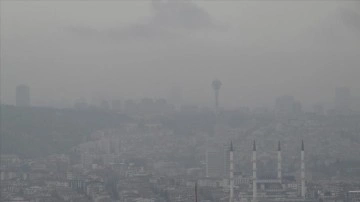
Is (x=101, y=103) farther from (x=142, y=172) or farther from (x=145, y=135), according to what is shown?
(x=142, y=172)

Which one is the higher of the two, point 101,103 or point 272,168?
point 101,103

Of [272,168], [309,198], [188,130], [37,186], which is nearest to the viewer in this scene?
[309,198]

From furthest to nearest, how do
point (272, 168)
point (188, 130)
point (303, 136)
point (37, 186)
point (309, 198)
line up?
point (188, 130), point (303, 136), point (272, 168), point (37, 186), point (309, 198)

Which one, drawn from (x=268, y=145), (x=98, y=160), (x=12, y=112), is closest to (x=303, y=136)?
(x=268, y=145)
